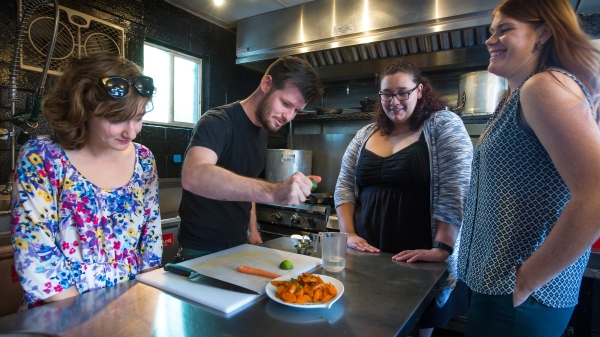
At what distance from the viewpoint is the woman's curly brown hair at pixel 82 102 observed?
959mm

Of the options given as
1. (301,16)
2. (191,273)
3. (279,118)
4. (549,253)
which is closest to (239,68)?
(301,16)

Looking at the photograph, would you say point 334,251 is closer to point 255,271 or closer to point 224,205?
point 255,271

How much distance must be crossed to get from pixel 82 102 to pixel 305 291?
2.68 ft

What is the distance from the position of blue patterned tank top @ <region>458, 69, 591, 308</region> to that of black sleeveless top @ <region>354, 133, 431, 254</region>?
0.44m

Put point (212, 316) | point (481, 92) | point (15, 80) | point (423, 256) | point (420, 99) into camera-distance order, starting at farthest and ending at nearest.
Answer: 1. point (481, 92)
2. point (15, 80)
3. point (420, 99)
4. point (423, 256)
5. point (212, 316)

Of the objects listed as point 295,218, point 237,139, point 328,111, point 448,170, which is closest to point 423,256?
point 448,170

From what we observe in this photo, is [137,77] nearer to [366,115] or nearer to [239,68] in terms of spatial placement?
[366,115]

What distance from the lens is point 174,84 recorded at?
322 cm

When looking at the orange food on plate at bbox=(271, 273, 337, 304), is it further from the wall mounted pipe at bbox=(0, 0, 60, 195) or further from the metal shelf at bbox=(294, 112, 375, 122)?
the metal shelf at bbox=(294, 112, 375, 122)

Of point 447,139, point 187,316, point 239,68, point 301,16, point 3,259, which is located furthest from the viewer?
point 239,68

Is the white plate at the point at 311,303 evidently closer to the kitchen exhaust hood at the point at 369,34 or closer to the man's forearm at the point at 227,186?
the man's forearm at the point at 227,186

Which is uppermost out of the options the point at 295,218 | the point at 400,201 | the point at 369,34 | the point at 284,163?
the point at 369,34

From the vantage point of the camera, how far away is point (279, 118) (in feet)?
4.60

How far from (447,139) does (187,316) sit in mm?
1142
